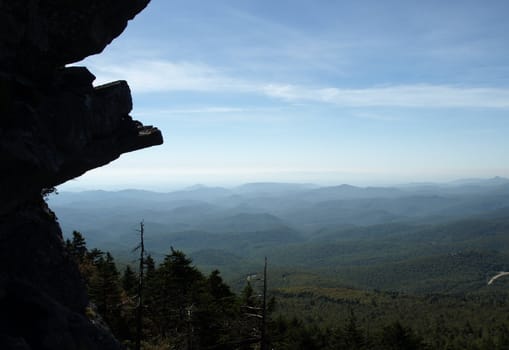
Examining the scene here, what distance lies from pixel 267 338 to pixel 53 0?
21.7 meters

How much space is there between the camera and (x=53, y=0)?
20.9m

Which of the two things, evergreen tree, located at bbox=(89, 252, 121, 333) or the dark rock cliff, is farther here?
evergreen tree, located at bbox=(89, 252, 121, 333)

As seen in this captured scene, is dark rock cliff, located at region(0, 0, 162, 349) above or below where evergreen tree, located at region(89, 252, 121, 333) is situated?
above

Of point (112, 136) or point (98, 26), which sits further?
point (112, 136)

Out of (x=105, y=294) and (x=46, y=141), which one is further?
(x=105, y=294)

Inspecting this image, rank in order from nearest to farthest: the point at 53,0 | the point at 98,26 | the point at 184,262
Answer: the point at 53,0 < the point at 98,26 < the point at 184,262

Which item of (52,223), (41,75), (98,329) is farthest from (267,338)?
(41,75)

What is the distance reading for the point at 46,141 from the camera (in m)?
20.1

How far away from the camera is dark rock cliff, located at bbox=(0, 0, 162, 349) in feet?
61.9

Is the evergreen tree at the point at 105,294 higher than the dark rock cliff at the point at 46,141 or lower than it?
lower

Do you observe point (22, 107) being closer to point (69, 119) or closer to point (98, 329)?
point (69, 119)

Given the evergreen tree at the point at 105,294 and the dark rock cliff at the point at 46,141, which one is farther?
the evergreen tree at the point at 105,294

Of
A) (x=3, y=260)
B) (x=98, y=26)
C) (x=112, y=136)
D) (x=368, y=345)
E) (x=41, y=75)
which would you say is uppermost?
(x=98, y=26)

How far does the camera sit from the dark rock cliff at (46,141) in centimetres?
1886
